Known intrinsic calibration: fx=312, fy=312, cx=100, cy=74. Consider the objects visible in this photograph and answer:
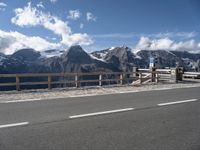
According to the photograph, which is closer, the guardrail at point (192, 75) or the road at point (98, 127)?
the road at point (98, 127)

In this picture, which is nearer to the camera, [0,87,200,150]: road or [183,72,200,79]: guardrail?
[0,87,200,150]: road

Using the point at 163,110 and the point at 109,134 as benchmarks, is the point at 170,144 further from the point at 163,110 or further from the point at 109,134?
the point at 163,110

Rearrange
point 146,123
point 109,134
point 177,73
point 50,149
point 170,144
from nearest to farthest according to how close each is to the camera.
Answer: point 50,149 → point 170,144 → point 109,134 → point 146,123 → point 177,73

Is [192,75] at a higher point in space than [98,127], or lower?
higher

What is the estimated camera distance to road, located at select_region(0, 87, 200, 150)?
6.42 meters

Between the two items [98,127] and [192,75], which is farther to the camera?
[192,75]

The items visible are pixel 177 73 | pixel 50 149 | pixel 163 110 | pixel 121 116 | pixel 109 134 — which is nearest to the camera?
pixel 50 149

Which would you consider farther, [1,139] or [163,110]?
[163,110]

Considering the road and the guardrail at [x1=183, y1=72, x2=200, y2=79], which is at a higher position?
the guardrail at [x1=183, y1=72, x2=200, y2=79]

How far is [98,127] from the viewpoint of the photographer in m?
8.00

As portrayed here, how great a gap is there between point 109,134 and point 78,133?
0.73 meters

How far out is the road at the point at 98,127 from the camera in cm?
642

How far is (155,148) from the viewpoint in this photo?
623 cm

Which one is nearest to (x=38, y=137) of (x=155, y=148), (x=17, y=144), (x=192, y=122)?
(x=17, y=144)
